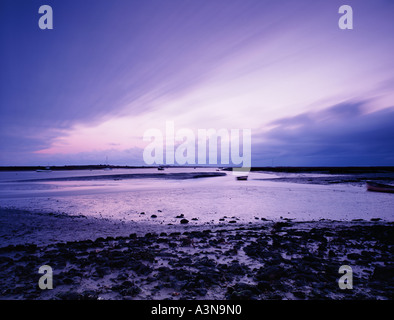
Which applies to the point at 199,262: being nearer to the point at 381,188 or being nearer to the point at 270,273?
the point at 270,273

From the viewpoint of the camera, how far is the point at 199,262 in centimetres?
669

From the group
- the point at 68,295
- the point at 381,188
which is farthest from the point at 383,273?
the point at 381,188

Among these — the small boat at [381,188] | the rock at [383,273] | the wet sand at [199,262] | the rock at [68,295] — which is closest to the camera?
the rock at [68,295]

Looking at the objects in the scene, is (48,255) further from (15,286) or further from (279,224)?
(279,224)

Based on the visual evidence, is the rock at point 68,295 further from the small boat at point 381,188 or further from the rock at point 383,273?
the small boat at point 381,188

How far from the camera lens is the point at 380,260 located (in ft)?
22.7

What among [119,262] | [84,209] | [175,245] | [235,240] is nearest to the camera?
[119,262]

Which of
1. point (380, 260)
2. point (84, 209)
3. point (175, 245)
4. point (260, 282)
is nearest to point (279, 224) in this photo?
point (380, 260)

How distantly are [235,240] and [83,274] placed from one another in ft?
17.8

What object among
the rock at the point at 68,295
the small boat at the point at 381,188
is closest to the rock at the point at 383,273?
the rock at the point at 68,295

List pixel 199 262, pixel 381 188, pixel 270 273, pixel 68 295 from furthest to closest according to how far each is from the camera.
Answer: pixel 381 188 → pixel 199 262 → pixel 270 273 → pixel 68 295

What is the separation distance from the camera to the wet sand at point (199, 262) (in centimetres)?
510

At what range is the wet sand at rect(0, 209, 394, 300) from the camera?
5098 millimetres
